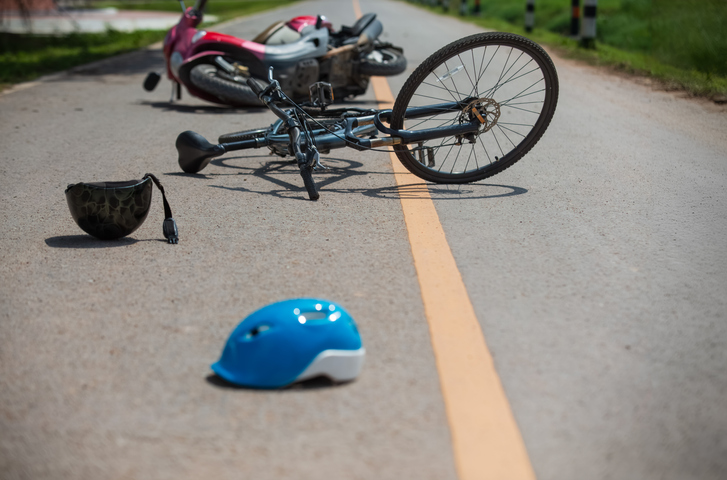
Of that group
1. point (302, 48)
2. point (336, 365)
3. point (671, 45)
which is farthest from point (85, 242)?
point (671, 45)

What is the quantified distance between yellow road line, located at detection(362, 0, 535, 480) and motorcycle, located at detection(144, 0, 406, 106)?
382cm

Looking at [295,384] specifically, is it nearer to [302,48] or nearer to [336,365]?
[336,365]

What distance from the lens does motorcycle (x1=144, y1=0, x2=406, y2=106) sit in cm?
689

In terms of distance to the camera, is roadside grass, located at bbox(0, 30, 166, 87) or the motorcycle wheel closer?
the motorcycle wheel

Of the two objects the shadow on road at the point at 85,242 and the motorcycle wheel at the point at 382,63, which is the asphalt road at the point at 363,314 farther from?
the motorcycle wheel at the point at 382,63

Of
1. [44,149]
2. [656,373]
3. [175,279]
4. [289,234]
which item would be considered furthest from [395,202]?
[44,149]

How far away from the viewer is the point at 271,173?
483 cm

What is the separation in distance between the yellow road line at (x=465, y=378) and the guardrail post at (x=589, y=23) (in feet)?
36.4

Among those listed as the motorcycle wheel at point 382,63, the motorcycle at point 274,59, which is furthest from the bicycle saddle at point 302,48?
the motorcycle wheel at point 382,63

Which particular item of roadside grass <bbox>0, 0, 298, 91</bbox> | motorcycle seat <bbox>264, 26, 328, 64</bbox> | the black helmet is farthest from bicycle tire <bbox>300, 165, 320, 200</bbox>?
roadside grass <bbox>0, 0, 298, 91</bbox>

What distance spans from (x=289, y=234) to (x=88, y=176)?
1.89 meters

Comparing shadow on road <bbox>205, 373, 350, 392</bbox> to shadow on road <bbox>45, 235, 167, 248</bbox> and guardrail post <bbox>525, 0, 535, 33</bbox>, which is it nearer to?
shadow on road <bbox>45, 235, 167, 248</bbox>

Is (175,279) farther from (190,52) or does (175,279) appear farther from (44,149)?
(190,52)

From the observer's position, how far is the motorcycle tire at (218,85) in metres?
6.88
